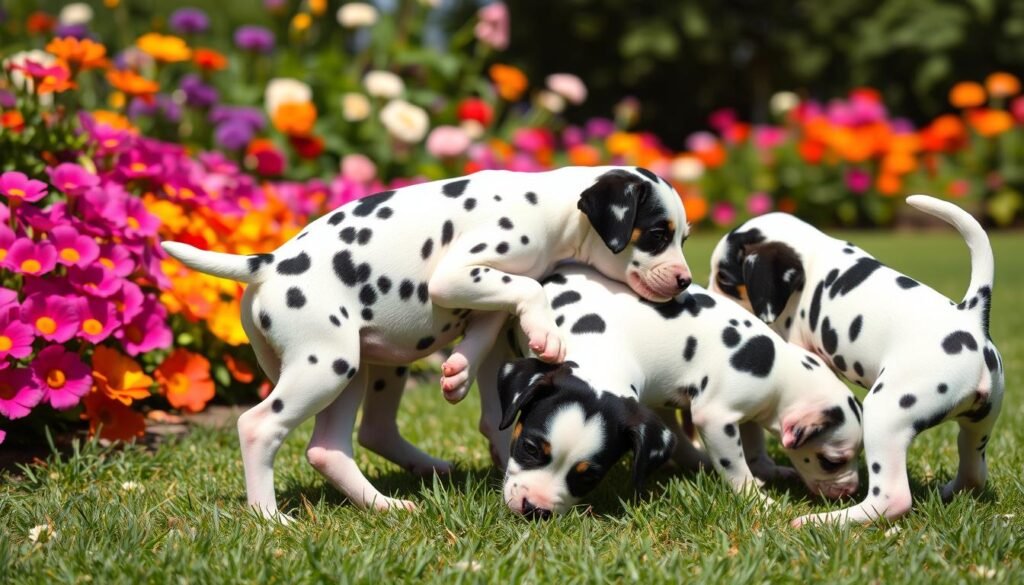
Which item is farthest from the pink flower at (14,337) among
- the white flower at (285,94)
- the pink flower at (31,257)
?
the white flower at (285,94)

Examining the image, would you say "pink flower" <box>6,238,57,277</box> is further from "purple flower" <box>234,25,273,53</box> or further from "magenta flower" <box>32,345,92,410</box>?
"purple flower" <box>234,25,273,53</box>

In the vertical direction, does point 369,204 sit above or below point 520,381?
above

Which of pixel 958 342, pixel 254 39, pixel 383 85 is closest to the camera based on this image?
pixel 958 342

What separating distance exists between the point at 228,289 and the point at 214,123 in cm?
341

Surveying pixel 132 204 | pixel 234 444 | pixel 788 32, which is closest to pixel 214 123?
pixel 132 204

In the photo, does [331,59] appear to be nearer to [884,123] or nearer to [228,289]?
[228,289]

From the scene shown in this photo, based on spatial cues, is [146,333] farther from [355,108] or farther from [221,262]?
[355,108]

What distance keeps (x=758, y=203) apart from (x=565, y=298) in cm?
1092

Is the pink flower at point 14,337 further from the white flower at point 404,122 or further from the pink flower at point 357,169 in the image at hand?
the white flower at point 404,122

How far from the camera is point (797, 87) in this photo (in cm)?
2455

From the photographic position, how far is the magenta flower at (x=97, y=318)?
3953 millimetres

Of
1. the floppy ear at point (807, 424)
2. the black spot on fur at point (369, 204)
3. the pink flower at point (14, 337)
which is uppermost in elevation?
the black spot on fur at point (369, 204)

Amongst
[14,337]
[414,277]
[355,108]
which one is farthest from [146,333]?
[355,108]

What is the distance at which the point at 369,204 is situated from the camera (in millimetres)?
3445
